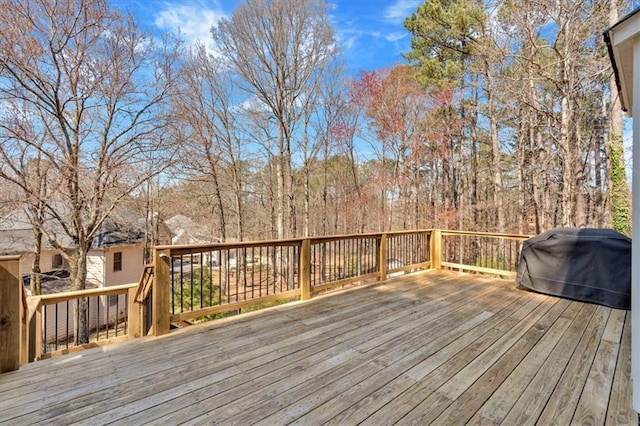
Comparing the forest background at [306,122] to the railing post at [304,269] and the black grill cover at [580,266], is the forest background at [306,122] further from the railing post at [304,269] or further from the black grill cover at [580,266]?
the railing post at [304,269]

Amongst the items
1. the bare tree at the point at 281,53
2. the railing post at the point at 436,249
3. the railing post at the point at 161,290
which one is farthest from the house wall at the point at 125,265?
the railing post at the point at 436,249

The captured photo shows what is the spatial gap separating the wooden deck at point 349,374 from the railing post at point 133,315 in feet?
3.09

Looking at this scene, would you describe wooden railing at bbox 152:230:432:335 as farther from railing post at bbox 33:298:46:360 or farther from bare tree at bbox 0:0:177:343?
bare tree at bbox 0:0:177:343

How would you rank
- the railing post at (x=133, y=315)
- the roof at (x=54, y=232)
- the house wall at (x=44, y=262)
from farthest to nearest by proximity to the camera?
the house wall at (x=44, y=262)
the roof at (x=54, y=232)
the railing post at (x=133, y=315)

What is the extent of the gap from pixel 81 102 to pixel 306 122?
7113mm

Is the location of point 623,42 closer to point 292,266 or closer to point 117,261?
point 292,266

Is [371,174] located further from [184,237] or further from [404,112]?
[184,237]

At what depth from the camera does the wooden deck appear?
172 cm

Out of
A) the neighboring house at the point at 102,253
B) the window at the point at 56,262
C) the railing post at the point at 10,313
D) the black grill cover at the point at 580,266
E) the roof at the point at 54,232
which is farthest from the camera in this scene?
the window at the point at 56,262

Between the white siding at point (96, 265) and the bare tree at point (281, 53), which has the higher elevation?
the bare tree at point (281, 53)

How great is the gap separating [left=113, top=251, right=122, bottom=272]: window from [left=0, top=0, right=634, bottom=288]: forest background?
1571mm

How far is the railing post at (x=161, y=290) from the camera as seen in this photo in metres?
2.82

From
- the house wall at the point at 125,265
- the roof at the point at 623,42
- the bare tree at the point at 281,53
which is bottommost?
the house wall at the point at 125,265

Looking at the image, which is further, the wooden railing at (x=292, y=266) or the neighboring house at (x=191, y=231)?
the neighboring house at (x=191, y=231)
